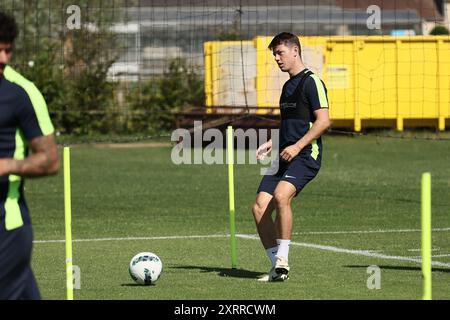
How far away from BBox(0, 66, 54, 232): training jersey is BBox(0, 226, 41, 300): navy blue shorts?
5 centimetres

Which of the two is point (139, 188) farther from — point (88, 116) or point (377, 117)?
point (88, 116)

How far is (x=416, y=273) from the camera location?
444 inches

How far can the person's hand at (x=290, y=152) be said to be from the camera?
10.7 metres

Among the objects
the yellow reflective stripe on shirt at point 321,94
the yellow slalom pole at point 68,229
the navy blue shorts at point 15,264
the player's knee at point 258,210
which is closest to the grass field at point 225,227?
the player's knee at point 258,210

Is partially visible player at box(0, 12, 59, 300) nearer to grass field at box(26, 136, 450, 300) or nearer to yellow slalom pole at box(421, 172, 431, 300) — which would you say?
yellow slalom pole at box(421, 172, 431, 300)

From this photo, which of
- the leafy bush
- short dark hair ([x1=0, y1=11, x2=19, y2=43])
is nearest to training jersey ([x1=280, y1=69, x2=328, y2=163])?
short dark hair ([x1=0, y1=11, x2=19, y2=43])

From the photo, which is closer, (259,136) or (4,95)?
(4,95)

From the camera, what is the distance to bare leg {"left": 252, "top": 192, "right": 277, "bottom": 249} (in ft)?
36.2

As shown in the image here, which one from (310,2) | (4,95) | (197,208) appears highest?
(310,2)

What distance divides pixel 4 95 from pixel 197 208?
12.3 m

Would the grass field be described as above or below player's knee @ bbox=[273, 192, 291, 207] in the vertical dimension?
below

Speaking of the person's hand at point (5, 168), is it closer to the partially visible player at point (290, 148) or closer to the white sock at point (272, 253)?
the partially visible player at point (290, 148)
